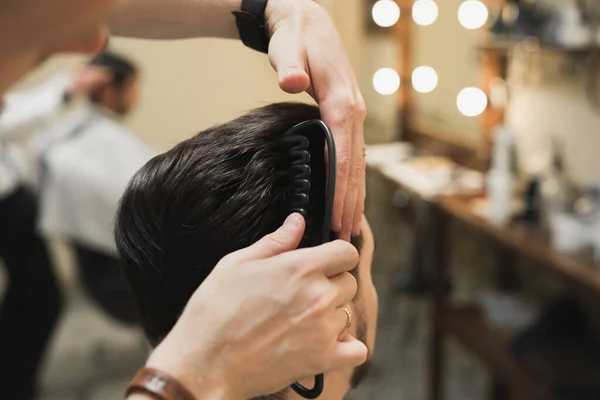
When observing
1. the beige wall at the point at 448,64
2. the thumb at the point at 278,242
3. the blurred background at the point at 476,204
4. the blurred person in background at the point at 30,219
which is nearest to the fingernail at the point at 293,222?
the thumb at the point at 278,242

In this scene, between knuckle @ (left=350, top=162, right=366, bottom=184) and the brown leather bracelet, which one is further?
knuckle @ (left=350, top=162, right=366, bottom=184)

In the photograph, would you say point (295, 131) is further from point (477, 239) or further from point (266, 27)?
point (477, 239)

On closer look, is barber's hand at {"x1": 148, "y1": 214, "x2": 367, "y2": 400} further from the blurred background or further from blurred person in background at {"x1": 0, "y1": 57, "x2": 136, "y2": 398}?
blurred person in background at {"x1": 0, "y1": 57, "x2": 136, "y2": 398}

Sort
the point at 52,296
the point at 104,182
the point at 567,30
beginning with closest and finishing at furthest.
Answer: the point at 567,30 → the point at 104,182 → the point at 52,296

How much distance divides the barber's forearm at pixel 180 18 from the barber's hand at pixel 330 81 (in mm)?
82

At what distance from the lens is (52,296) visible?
2758 mm

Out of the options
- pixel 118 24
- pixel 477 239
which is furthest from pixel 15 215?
pixel 118 24

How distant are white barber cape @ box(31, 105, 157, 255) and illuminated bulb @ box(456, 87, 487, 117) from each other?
138 centimetres

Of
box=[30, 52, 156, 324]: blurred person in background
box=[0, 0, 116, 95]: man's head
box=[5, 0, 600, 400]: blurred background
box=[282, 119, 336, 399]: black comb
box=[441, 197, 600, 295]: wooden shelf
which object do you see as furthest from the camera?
box=[30, 52, 156, 324]: blurred person in background

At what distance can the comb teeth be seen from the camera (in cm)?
66

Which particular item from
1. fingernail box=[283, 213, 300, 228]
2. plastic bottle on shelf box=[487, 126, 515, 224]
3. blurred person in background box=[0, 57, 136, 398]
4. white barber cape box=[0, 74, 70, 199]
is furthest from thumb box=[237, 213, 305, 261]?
white barber cape box=[0, 74, 70, 199]

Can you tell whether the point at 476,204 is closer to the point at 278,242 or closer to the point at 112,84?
the point at 112,84

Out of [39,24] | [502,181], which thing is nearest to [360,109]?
[39,24]

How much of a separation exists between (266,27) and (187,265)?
0.94 ft
